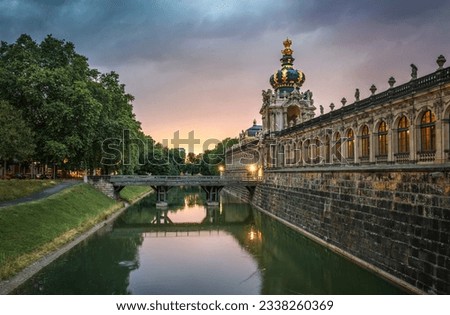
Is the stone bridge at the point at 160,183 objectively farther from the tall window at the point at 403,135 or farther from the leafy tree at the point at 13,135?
the tall window at the point at 403,135

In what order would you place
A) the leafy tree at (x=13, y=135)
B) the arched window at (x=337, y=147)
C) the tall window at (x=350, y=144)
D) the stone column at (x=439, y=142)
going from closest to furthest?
the stone column at (x=439, y=142), the tall window at (x=350, y=144), the arched window at (x=337, y=147), the leafy tree at (x=13, y=135)

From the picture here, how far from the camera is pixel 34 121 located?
3869 centimetres

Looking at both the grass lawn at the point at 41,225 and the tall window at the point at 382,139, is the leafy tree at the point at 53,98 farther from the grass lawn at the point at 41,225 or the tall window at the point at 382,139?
the tall window at the point at 382,139

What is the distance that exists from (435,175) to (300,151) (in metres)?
21.1

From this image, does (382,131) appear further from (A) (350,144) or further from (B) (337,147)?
(B) (337,147)

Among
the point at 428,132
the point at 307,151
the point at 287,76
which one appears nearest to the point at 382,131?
the point at 428,132

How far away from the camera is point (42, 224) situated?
24.9 m

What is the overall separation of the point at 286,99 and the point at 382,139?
93.6 feet

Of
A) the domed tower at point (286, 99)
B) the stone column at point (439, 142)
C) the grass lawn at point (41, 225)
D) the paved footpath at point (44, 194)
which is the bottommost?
the grass lawn at point (41, 225)

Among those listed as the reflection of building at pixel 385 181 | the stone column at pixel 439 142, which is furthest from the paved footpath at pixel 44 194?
the stone column at pixel 439 142

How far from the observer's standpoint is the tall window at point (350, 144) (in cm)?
2607

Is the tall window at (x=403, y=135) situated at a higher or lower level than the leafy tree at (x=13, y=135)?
lower

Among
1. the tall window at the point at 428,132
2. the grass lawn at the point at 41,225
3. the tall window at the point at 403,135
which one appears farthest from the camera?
the tall window at the point at 403,135

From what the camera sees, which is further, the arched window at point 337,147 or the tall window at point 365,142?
the arched window at point 337,147
